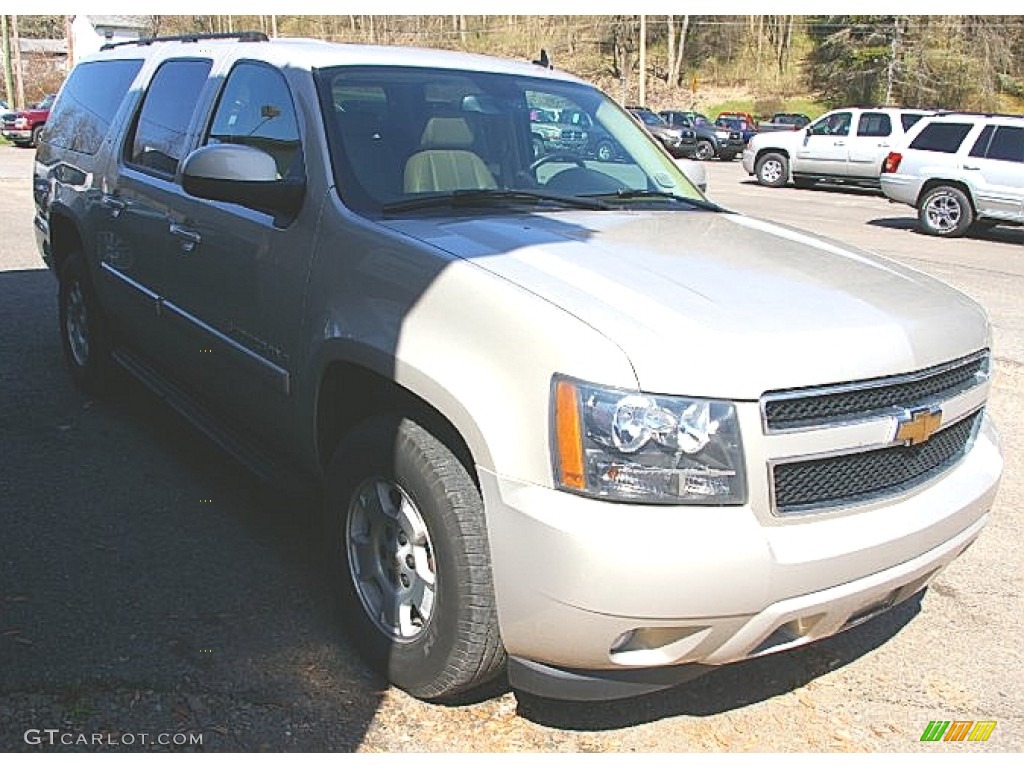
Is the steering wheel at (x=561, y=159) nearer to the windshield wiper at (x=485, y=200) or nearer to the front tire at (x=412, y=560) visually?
the windshield wiper at (x=485, y=200)

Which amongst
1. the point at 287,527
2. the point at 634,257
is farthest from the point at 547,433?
the point at 287,527

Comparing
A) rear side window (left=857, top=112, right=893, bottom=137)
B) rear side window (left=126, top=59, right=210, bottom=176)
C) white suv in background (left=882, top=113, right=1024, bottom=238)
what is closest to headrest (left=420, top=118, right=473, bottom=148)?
rear side window (left=126, top=59, right=210, bottom=176)

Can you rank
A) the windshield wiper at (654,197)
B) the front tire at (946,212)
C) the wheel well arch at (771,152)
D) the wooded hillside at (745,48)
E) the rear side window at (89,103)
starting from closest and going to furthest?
the windshield wiper at (654,197)
the rear side window at (89,103)
the front tire at (946,212)
the wheel well arch at (771,152)
the wooded hillside at (745,48)

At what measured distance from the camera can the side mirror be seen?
3287 millimetres

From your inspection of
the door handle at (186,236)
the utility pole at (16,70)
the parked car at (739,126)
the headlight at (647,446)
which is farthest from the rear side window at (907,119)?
the utility pole at (16,70)

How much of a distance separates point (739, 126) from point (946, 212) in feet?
69.8

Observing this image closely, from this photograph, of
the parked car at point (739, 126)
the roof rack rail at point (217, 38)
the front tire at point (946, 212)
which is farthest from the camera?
the parked car at point (739, 126)

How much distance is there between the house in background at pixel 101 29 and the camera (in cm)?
4466

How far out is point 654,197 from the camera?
398 centimetres

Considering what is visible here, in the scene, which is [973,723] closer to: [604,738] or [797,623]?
[797,623]

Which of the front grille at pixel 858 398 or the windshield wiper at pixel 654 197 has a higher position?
the windshield wiper at pixel 654 197

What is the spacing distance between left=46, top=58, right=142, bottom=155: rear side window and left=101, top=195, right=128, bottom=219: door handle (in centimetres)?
40

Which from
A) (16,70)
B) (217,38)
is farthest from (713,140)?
(16,70)

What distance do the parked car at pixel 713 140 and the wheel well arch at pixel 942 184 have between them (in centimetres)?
1815
